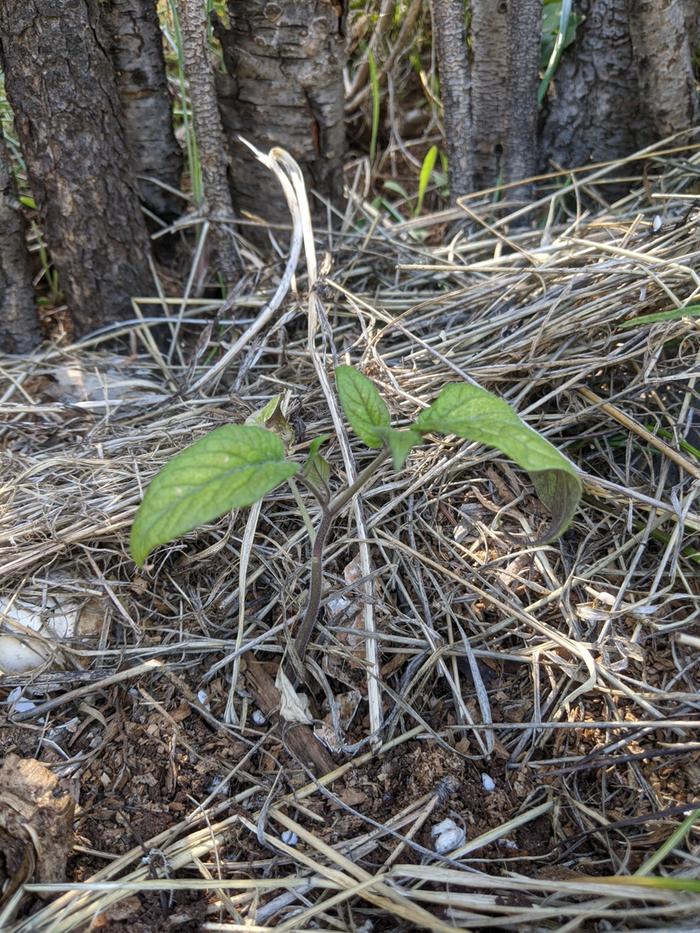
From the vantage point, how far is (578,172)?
1810mm

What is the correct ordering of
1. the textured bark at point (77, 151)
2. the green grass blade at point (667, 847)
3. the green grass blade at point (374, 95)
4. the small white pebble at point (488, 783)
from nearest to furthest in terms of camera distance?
the green grass blade at point (667, 847)
the small white pebble at point (488, 783)
the textured bark at point (77, 151)
the green grass blade at point (374, 95)

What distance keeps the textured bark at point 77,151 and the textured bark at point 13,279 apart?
0.21 feet

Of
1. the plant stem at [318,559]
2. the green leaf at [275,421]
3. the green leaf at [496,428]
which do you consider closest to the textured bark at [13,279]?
the green leaf at [275,421]

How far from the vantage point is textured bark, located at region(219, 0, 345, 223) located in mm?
1586

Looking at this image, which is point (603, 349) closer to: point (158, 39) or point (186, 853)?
point (186, 853)

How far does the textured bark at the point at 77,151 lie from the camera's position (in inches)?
56.7

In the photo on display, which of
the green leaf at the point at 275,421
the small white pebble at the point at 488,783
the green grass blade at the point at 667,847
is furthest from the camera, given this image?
the green leaf at the point at 275,421

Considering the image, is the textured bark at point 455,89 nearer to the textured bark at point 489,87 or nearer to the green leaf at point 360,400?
the textured bark at point 489,87

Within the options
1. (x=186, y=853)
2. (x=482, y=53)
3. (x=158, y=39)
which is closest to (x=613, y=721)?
(x=186, y=853)

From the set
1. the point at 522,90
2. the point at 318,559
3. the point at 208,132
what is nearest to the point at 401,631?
the point at 318,559

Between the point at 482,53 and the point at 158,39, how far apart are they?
67 cm

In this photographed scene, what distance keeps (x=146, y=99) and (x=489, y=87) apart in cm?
73

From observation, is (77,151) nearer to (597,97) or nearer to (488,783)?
(597,97)

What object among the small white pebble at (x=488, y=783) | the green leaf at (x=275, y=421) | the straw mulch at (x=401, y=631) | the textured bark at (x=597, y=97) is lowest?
the small white pebble at (x=488, y=783)
